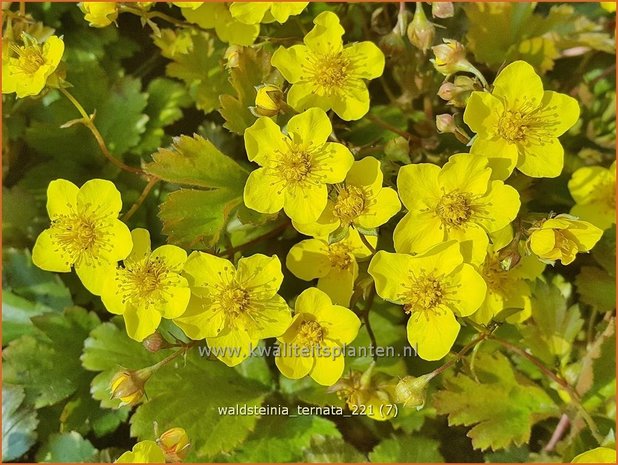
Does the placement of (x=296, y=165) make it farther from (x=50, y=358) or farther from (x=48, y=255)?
(x=50, y=358)

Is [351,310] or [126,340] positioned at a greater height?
[351,310]

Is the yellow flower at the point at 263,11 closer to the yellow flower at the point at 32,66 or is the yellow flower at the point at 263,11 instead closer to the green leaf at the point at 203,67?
the green leaf at the point at 203,67

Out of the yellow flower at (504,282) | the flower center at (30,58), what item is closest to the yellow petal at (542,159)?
the yellow flower at (504,282)

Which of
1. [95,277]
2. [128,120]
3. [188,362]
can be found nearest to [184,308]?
[95,277]

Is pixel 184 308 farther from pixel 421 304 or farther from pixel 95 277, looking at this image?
pixel 421 304

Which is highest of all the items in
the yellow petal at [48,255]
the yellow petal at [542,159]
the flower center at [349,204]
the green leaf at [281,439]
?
the yellow petal at [542,159]
